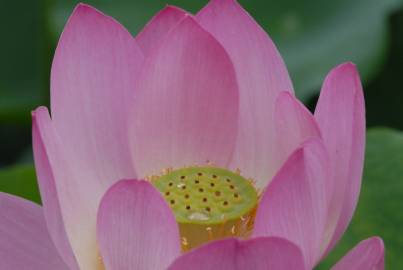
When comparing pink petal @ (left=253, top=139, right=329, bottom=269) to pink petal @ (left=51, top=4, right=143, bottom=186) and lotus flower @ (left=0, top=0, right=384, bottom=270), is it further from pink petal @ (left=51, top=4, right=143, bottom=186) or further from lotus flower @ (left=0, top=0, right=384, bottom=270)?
pink petal @ (left=51, top=4, right=143, bottom=186)

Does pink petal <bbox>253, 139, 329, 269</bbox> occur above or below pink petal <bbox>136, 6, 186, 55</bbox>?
below

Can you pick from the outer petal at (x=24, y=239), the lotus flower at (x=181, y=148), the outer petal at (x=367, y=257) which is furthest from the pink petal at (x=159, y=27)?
the outer petal at (x=367, y=257)

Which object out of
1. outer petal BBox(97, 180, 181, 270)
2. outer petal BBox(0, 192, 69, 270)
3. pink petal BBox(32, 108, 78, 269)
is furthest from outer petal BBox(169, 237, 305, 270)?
outer petal BBox(0, 192, 69, 270)

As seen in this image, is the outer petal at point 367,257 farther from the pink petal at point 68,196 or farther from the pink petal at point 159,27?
the pink petal at point 159,27

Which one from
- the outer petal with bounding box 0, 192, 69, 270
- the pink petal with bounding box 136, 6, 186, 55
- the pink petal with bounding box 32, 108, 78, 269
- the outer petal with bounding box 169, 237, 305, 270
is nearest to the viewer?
the outer petal with bounding box 169, 237, 305, 270

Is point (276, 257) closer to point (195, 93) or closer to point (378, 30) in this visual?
point (195, 93)

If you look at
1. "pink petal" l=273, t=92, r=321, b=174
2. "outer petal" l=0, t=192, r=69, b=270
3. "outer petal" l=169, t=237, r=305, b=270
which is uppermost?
"pink petal" l=273, t=92, r=321, b=174
